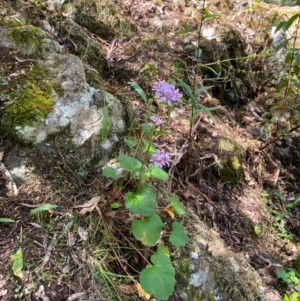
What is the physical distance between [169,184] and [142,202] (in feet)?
2.19

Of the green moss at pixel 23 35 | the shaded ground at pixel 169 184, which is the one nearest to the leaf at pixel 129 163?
the shaded ground at pixel 169 184

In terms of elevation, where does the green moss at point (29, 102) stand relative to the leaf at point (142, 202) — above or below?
above

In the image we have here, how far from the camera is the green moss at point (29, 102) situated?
1620 mm

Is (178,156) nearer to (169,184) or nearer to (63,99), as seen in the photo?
(169,184)

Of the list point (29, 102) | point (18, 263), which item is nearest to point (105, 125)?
point (29, 102)

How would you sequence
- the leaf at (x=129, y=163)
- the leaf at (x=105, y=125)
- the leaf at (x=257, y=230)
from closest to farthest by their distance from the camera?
the leaf at (x=129, y=163), the leaf at (x=105, y=125), the leaf at (x=257, y=230)

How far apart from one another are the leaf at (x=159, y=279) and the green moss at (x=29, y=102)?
0.93 metres

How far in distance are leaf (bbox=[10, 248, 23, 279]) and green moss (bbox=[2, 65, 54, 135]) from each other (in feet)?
1.99

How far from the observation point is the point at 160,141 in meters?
2.20

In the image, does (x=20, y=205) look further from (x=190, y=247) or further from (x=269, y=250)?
(x=269, y=250)

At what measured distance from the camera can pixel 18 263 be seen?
1287mm

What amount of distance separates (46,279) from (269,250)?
163 cm

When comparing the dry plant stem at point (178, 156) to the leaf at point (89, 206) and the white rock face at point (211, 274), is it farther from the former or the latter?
the leaf at point (89, 206)

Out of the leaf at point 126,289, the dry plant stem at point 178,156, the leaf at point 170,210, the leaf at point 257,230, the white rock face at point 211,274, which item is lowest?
the leaf at point 257,230
